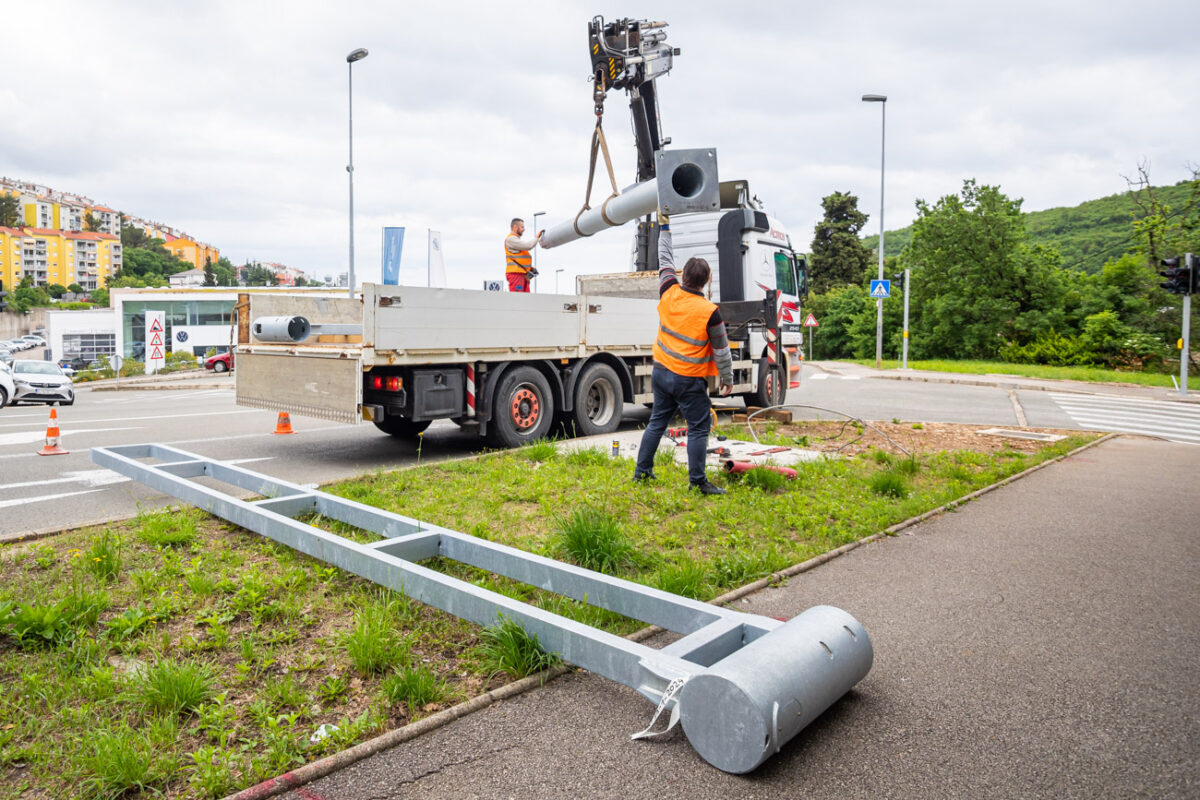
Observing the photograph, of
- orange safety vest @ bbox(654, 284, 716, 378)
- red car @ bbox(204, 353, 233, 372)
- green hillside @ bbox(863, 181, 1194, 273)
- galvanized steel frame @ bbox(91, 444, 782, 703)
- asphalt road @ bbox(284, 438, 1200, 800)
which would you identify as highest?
green hillside @ bbox(863, 181, 1194, 273)

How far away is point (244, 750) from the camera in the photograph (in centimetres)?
249

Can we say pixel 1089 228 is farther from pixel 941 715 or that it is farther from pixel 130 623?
pixel 130 623

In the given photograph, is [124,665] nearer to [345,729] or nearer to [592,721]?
[345,729]

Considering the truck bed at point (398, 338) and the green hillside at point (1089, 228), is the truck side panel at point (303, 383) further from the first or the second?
the green hillside at point (1089, 228)

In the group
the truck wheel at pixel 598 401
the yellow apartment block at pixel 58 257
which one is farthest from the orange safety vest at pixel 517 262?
the yellow apartment block at pixel 58 257

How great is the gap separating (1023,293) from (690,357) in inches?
1413

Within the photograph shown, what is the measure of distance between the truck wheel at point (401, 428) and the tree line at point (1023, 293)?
28040 mm

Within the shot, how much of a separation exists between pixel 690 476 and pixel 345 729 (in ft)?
13.8

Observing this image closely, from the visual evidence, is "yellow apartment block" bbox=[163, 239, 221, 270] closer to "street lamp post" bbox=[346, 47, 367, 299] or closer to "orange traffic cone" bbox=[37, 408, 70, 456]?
"street lamp post" bbox=[346, 47, 367, 299]

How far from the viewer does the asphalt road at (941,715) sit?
2336 mm

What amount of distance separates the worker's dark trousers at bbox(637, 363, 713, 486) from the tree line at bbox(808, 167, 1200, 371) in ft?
92.4

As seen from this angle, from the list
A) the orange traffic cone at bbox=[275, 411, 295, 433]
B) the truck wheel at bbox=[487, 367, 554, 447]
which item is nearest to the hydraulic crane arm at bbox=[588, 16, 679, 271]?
the truck wheel at bbox=[487, 367, 554, 447]

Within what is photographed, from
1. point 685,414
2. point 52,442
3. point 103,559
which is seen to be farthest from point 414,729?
point 52,442

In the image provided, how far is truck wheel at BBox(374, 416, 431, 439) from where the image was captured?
10.0 m
